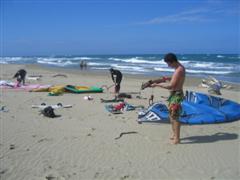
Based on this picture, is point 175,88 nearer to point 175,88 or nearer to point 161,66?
point 175,88

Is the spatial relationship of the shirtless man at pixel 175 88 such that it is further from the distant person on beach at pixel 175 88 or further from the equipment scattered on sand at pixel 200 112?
the equipment scattered on sand at pixel 200 112

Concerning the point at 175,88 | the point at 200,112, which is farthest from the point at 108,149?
the point at 200,112

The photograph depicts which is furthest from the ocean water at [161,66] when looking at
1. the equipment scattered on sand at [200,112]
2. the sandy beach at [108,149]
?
the sandy beach at [108,149]

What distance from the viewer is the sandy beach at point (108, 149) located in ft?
17.4

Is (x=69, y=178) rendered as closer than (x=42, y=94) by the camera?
Yes

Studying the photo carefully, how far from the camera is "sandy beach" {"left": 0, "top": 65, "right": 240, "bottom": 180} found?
531cm

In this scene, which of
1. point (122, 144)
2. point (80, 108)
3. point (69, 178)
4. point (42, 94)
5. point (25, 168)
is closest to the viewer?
point (69, 178)

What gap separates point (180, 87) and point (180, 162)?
4.77 ft

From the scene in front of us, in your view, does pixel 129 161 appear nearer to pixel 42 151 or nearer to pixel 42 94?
pixel 42 151

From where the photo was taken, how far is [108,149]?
6391mm

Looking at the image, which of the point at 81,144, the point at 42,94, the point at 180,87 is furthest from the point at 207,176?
the point at 42,94

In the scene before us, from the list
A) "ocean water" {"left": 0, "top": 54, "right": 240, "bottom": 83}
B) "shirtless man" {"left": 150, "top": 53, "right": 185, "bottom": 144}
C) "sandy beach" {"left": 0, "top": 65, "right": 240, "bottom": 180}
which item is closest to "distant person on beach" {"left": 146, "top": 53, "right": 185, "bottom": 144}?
"shirtless man" {"left": 150, "top": 53, "right": 185, "bottom": 144}

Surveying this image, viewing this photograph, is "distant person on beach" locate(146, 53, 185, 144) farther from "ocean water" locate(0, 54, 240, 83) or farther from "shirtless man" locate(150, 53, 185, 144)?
"ocean water" locate(0, 54, 240, 83)

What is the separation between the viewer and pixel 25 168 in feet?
18.0
